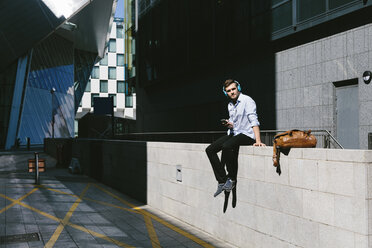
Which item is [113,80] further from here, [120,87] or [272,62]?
[272,62]

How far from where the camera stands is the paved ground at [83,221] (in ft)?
26.4

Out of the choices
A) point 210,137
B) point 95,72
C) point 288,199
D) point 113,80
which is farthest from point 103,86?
point 288,199

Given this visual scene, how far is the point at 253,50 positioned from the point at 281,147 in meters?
12.0

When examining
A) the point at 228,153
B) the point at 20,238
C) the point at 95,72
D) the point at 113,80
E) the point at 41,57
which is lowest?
the point at 20,238

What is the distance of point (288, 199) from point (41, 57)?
51.9 m

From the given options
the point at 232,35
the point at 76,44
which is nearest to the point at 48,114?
the point at 76,44

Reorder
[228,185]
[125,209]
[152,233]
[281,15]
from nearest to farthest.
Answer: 1. [228,185]
2. [152,233]
3. [125,209]
4. [281,15]

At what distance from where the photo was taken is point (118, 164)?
15.8 m

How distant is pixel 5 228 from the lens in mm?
9195

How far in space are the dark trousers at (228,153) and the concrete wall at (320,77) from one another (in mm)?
6385

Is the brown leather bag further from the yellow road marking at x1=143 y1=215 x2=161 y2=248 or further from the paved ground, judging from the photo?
the yellow road marking at x1=143 y1=215 x2=161 y2=248

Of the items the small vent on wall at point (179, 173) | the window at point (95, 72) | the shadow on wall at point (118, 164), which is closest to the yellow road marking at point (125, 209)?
the shadow on wall at point (118, 164)

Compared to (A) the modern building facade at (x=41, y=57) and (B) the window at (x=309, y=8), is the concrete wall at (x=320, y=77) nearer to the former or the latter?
(B) the window at (x=309, y=8)

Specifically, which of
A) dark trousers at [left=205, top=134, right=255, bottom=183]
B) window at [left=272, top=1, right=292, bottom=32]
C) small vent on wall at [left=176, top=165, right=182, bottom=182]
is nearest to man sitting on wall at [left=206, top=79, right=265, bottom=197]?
dark trousers at [left=205, top=134, right=255, bottom=183]
